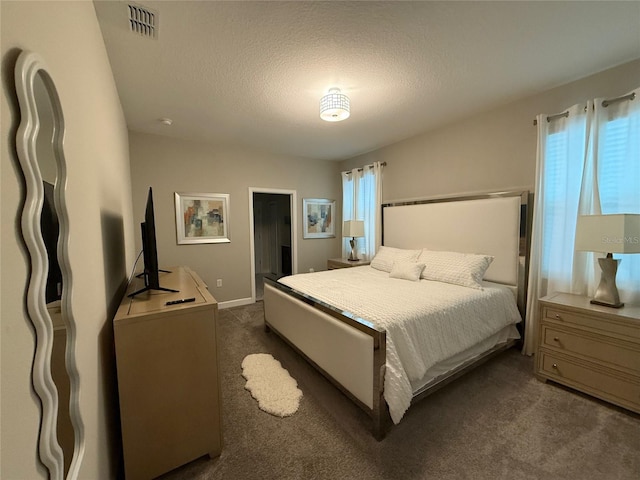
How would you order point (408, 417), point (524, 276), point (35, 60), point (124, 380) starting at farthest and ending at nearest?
point (524, 276), point (408, 417), point (124, 380), point (35, 60)

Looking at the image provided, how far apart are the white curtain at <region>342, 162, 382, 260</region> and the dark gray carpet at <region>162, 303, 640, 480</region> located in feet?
8.32

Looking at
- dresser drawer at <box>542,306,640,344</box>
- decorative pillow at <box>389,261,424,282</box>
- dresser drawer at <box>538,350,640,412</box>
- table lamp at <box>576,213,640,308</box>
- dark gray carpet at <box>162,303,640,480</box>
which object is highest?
table lamp at <box>576,213,640,308</box>

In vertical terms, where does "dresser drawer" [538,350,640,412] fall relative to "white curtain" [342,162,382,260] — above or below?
below

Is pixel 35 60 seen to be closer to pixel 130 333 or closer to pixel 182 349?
pixel 130 333

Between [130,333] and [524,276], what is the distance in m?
3.28

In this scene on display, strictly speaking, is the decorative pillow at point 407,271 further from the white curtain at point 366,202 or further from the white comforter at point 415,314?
the white curtain at point 366,202

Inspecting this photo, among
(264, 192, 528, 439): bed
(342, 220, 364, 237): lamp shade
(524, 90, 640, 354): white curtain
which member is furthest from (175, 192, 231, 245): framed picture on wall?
(524, 90, 640, 354): white curtain

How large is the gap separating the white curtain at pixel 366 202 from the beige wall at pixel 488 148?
1.14 feet

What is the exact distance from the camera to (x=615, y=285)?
1.96 meters

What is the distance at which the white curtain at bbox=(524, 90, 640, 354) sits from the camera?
2025 millimetres

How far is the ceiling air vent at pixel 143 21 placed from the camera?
150cm

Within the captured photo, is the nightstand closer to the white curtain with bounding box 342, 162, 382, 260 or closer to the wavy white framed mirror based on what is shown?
the white curtain with bounding box 342, 162, 382, 260


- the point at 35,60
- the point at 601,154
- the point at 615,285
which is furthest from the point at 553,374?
the point at 35,60

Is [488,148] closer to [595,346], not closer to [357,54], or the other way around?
[357,54]
